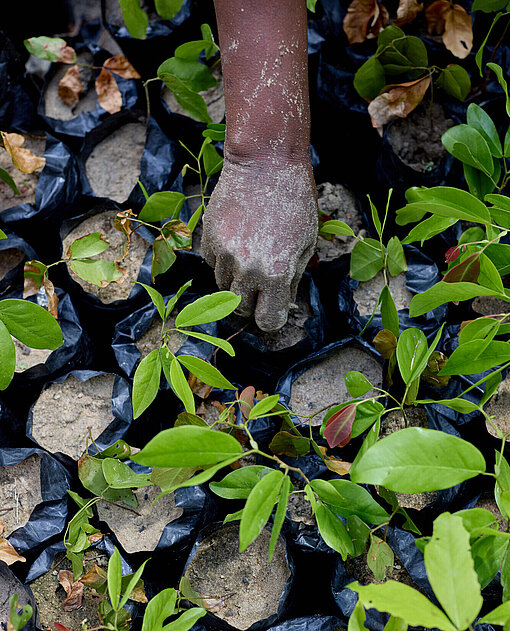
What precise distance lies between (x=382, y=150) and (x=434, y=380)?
0.56m

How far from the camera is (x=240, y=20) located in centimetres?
91

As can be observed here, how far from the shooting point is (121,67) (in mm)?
1466

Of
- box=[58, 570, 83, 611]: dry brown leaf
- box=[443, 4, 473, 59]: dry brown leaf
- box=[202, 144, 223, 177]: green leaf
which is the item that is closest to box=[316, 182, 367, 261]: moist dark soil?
box=[202, 144, 223, 177]: green leaf

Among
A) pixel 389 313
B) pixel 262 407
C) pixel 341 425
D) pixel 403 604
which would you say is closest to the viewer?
pixel 403 604

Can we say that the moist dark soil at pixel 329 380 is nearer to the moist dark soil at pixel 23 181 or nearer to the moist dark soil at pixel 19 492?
the moist dark soil at pixel 19 492

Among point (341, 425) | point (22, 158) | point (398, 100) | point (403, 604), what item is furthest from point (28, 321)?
point (398, 100)

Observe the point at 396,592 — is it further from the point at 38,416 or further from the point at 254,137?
the point at 38,416

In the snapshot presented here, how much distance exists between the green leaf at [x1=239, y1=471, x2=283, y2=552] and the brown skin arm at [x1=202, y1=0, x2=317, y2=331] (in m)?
0.44

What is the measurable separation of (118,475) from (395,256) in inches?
25.2

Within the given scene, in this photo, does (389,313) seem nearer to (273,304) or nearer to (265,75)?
(273,304)

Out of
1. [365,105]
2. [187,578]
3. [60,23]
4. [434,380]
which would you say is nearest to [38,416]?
[187,578]

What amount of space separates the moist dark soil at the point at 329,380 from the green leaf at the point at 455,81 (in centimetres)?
60

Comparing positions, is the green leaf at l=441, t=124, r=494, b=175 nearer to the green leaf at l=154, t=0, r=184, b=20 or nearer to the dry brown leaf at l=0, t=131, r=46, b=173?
the green leaf at l=154, t=0, r=184, b=20

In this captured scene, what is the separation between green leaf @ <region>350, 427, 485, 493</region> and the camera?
1.67ft
